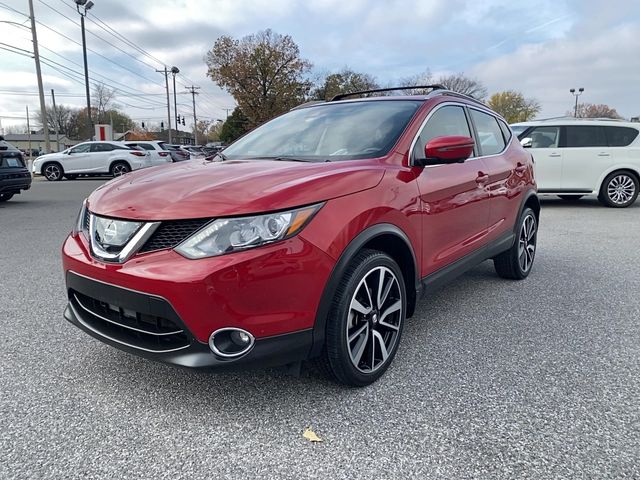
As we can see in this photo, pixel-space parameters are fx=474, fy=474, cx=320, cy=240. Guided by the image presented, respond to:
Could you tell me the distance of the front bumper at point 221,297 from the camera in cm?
201

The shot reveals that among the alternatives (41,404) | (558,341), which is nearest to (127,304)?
(41,404)

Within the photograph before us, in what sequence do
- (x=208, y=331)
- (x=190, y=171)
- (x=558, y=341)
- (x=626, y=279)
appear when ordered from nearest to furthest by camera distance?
1. (x=208, y=331)
2. (x=190, y=171)
3. (x=558, y=341)
4. (x=626, y=279)

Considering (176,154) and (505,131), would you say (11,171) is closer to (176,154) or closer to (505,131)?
(505,131)

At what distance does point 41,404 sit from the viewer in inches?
96.7

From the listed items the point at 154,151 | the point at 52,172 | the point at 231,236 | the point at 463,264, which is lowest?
the point at 463,264

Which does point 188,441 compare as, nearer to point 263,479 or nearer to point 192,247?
point 263,479

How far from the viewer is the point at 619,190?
399 inches

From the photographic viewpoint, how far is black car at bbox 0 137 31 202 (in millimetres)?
10141

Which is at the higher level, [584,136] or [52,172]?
[584,136]

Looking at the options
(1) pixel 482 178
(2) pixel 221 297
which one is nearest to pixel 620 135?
(1) pixel 482 178

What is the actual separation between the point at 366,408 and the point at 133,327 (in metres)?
1.22

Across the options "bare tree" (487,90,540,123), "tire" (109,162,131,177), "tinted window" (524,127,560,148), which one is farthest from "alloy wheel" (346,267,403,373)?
"bare tree" (487,90,540,123)

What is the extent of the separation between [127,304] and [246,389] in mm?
821

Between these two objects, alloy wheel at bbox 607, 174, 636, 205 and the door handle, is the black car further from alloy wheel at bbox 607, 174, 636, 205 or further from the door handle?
alloy wheel at bbox 607, 174, 636, 205
